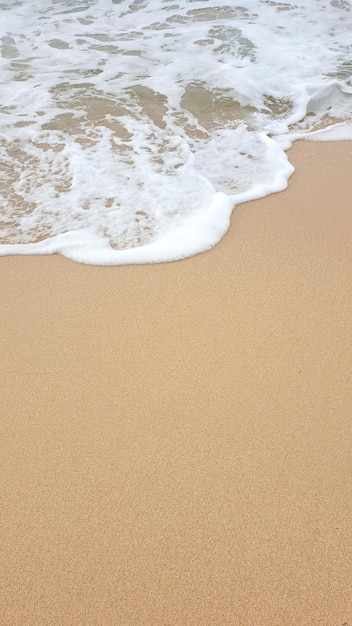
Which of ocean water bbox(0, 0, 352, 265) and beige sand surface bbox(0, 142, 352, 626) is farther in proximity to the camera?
ocean water bbox(0, 0, 352, 265)

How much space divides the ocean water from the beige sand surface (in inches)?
11.8

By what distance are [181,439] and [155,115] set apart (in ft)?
9.12

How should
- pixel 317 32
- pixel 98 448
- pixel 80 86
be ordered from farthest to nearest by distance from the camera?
1. pixel 317 32
2. pixel 80 86
3. pixel 98 448

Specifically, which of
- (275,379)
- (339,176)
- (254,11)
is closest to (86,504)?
(275,379)

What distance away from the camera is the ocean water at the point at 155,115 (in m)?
2.65

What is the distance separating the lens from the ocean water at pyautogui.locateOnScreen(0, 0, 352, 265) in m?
2.65

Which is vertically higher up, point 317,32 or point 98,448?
point 317,32

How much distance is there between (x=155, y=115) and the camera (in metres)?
3.79

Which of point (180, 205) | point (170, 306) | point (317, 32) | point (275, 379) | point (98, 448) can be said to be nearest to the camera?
point (98, 448)

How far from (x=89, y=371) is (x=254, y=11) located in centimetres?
556

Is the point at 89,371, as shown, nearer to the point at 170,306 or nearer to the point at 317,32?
the point at 170,306

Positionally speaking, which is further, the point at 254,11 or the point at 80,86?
the point at 254,11

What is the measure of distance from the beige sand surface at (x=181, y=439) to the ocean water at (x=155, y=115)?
0.99 feet

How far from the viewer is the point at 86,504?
1.49 metres
